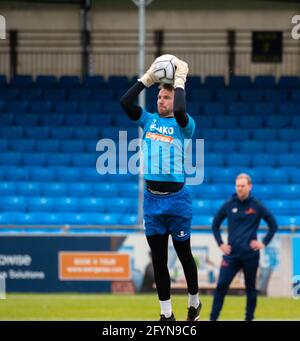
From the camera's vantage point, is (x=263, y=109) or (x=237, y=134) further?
(x=263, y=109)

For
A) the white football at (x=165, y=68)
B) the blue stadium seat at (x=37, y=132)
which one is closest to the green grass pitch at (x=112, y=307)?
the white football at (x=165, y=68)

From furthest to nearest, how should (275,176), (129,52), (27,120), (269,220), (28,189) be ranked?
1. (129,52)
2. (27,120)
3. (275,176)
4. (28,189)
5. (269,220)

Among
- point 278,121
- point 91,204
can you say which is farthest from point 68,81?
point 278,121

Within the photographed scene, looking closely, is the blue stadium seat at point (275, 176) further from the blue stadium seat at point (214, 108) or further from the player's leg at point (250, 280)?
the player's leg at point (250, 280)

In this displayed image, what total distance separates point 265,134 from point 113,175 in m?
3.83

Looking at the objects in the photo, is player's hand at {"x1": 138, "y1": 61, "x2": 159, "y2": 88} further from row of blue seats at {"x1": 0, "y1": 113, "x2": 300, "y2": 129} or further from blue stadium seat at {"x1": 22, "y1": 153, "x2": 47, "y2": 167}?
row of blue seats at {"x1": 0, "y1": 113, "x2": 300, "y2": 129}

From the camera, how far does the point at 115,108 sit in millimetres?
26672

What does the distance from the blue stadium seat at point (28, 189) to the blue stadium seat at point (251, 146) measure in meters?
4.72

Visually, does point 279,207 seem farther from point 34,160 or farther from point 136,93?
point 136,93

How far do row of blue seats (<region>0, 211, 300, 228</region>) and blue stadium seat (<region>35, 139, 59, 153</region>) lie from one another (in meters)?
2.58

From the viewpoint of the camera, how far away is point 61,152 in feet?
83.9

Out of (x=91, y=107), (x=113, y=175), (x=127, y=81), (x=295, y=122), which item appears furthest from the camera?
(x=127, y=81)

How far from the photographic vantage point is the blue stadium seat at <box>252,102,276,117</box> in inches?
1043
